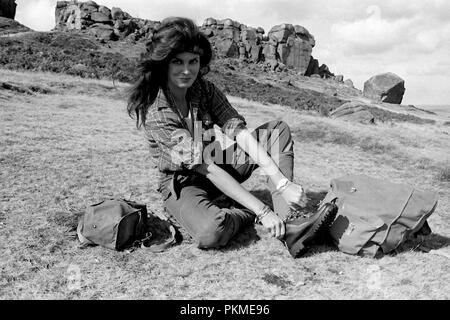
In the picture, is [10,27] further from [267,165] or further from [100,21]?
[267,165]

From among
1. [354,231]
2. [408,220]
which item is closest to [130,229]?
[354,231]

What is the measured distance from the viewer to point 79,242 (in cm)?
338

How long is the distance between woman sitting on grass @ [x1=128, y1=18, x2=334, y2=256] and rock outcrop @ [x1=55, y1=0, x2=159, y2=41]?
203 feet

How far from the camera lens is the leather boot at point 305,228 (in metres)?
2.96

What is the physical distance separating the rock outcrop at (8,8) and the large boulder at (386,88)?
69.3 m

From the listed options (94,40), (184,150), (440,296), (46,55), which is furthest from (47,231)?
(94,40)

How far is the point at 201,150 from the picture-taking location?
3.29m

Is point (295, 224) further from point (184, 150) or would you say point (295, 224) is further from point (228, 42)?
point (228, 42)

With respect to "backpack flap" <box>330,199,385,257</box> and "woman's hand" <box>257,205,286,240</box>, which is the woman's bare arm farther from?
"backpack flap" <box>330,199,385,257</box>

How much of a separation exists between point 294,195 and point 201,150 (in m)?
0.81

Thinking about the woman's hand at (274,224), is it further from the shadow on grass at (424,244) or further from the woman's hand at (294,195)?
the shadow on grass at (424,244)

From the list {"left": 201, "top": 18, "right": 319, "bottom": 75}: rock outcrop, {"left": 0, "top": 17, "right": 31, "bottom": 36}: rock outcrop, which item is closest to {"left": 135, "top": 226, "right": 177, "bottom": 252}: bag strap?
{"left": 0, "top": 17, "right": 31, "bottom": 36}: rock outcrop

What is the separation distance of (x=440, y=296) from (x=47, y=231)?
3048 millimetres

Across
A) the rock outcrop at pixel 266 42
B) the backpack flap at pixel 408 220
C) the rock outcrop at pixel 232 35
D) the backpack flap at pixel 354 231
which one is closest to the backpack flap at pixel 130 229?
the backpack flap at pixel 354 231
